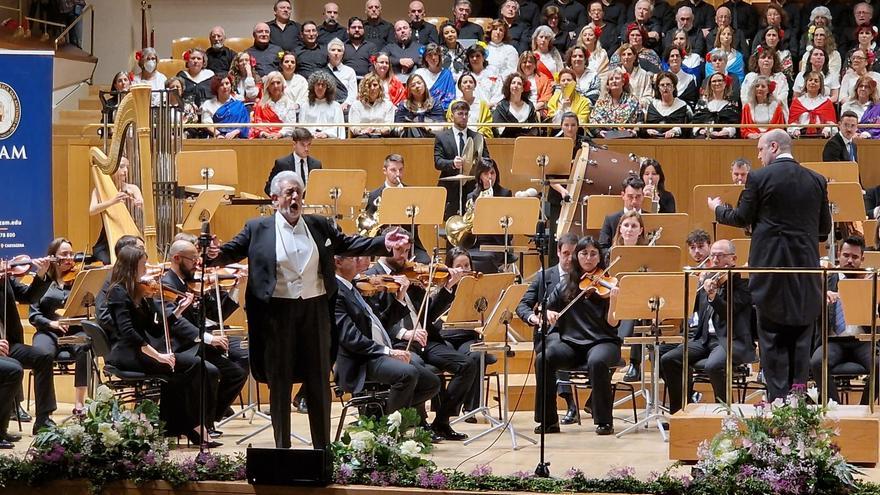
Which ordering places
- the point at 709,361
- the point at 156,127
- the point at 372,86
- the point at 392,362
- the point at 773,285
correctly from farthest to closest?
the point at 372,86 → the point at 156,127 → the point at 709,361 → the point at 392,362 → the point at 773,285

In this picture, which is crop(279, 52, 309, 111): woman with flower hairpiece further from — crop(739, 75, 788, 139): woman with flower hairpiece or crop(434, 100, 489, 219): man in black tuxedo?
crop(739, 75, 788, 139): woman with flower hairpiece

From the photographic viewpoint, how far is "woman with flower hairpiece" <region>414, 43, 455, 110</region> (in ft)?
38.5

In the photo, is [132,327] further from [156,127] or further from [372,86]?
[372,86]

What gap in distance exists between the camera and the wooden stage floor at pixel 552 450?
668 centimetres

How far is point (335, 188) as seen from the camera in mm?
10070

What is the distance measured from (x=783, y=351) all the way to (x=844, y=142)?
4399mm

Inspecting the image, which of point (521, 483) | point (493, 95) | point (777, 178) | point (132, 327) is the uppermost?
point (493, 95)

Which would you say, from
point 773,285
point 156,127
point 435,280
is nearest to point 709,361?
point 773,285

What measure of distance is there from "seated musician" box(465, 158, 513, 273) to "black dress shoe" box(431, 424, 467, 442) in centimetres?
242

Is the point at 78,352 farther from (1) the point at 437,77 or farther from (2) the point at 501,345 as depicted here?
(1) the point at 437,77

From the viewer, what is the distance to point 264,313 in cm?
602

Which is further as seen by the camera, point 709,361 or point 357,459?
point 709,361

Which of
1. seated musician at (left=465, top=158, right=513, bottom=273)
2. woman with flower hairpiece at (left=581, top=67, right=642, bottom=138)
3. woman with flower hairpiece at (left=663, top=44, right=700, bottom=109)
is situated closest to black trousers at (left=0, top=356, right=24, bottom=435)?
seated musician at (left=465, top=158, right=513, bottom=273)

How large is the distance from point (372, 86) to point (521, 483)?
6045 mm
